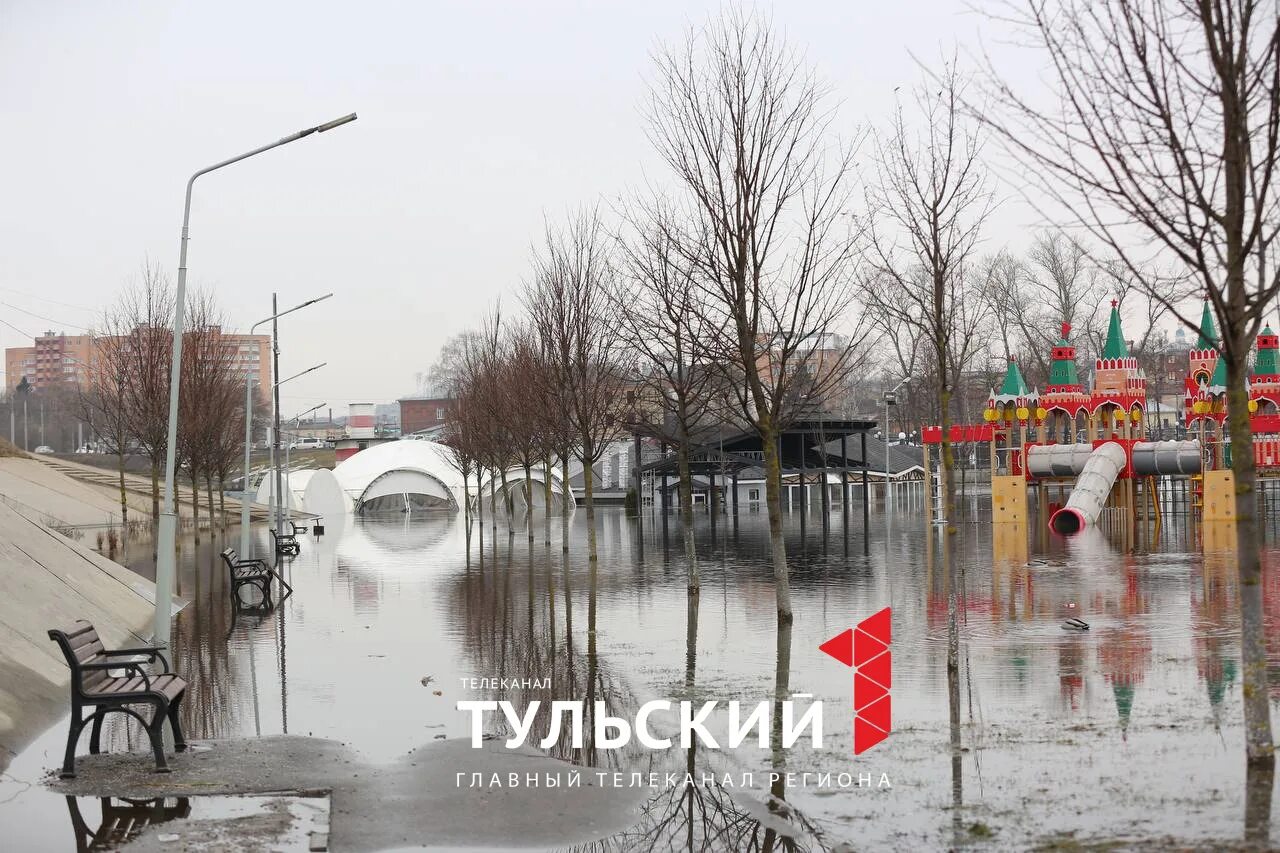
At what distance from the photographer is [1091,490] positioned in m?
41.8

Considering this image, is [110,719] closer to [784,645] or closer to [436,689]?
[436,689]

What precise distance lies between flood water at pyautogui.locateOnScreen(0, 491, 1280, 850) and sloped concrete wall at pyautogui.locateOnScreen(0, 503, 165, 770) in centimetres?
75

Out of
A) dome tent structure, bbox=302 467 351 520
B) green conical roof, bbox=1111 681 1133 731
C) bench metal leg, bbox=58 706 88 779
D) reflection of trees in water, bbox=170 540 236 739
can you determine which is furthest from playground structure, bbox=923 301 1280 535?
dome tent structure, bbox=302 467 351 520

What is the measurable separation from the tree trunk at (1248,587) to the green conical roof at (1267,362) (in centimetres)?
4088

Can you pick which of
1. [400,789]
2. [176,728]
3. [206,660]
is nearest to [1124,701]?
[400,789]

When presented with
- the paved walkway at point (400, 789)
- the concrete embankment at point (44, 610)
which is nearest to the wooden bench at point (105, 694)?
the paved walkway at point (400, 789)

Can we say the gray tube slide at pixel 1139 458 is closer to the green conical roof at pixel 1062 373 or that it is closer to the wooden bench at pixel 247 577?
the green conical roof at pixel 1062 373

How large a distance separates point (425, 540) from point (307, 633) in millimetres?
25619

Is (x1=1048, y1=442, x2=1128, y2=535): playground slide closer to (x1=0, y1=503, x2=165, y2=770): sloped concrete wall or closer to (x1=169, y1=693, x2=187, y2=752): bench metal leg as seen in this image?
(x1=0, y1=503, x2=165, y2=770): sloped concrete wall

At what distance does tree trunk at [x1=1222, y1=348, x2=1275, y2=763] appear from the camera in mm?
8250

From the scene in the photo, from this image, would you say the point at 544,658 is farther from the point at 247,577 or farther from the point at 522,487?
the point at 522,487

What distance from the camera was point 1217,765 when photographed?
8.67 meters

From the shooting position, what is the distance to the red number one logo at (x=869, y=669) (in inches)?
411

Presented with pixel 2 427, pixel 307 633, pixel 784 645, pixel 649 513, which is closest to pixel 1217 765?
pixel 784 645
